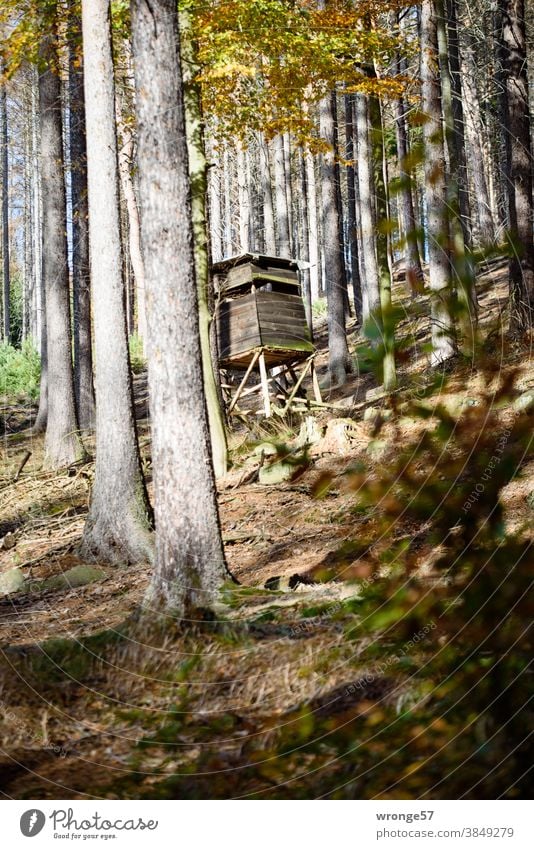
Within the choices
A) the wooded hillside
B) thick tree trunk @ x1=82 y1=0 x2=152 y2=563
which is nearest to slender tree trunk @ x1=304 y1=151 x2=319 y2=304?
the wooded hillside

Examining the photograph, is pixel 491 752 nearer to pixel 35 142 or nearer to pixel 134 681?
pixel 134 681

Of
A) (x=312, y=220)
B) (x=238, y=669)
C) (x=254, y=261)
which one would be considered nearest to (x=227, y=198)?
(x=312, y=220)

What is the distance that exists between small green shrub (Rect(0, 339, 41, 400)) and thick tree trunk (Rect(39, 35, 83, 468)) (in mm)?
8056

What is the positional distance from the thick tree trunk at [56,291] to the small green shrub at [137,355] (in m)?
12.2

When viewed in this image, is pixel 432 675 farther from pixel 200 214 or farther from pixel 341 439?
pixel 200 214

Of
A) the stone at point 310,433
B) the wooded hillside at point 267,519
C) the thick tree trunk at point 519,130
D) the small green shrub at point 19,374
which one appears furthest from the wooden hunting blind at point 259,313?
the small green shrub at point 19,374

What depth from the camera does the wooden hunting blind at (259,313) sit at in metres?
12.5

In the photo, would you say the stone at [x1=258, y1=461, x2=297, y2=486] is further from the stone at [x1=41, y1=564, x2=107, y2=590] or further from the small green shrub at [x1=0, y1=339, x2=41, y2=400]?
the small green shrub at [x1=0, y1=339, x2=41, y2=400]

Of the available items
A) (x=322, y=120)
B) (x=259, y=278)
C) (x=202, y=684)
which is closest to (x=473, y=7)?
(x=322, y=120)

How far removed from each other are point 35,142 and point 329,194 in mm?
20914

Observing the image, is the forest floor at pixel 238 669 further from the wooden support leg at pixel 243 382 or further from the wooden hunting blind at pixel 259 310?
the wooden hunting blind at pixel 259 310

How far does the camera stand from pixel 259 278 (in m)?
12.6

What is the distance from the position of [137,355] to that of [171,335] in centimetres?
2208
